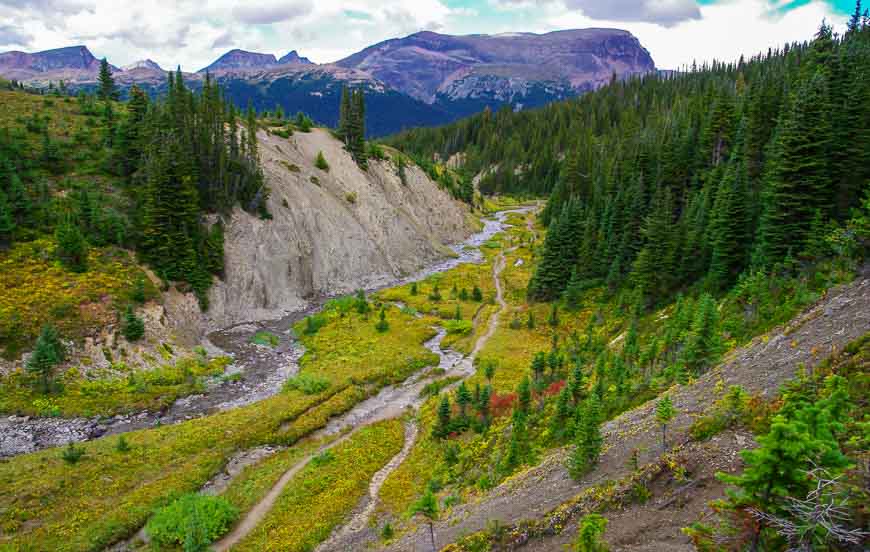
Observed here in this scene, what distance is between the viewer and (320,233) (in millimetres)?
74000

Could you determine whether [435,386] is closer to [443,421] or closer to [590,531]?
[443,421]

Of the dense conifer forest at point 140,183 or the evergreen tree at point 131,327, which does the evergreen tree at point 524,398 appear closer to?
the evergreen tree at point 131,327

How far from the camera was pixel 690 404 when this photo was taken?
19953mm

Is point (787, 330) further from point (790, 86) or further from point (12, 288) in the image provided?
point (790, 86)

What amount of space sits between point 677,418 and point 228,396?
33.1 meters

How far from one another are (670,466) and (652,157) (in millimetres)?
62848

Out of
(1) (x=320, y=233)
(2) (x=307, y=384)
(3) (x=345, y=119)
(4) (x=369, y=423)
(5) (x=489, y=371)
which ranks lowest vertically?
(4) (x=369, y=423)

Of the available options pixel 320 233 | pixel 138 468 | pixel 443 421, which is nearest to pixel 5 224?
pixel 138 468

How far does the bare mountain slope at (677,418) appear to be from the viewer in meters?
17.5

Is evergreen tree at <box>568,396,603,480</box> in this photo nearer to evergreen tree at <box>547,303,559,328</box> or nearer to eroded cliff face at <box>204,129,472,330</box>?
evergreen tree at <box>547,303,559,328</box>

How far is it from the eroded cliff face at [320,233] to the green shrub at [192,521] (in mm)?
29400

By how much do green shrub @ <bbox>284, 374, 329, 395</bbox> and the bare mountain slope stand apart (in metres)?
20.8

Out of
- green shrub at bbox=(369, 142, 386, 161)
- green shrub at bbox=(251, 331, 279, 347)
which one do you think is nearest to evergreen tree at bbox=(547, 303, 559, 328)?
green shrub at bbox=(251, 331, 279, 347)

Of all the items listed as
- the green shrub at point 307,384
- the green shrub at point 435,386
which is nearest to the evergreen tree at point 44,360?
the green shrub at point 307,384
